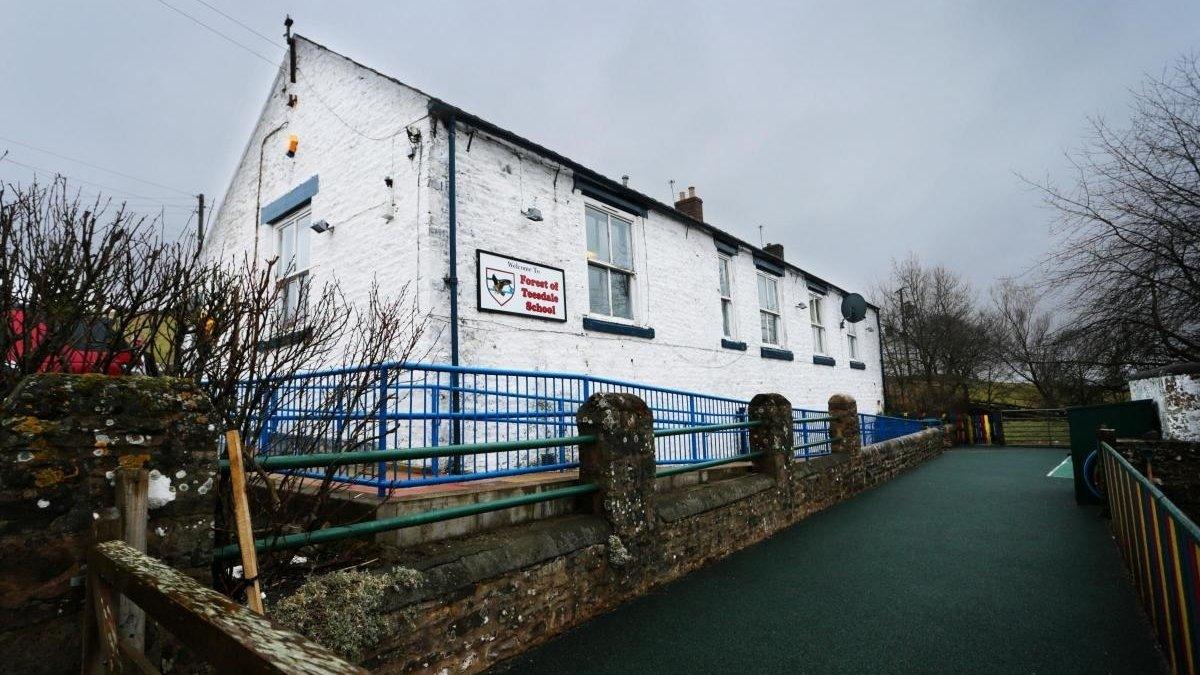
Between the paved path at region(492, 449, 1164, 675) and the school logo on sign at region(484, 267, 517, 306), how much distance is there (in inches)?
161

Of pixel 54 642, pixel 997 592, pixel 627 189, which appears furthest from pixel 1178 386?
pixel 54 642

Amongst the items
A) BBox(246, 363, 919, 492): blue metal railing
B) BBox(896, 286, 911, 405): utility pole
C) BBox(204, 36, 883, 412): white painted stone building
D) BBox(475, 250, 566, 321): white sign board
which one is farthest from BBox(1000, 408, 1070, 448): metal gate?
BBox(475, 250, 566, 321): white sign board

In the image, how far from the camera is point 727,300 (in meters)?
12.3

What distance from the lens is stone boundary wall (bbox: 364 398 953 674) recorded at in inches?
117

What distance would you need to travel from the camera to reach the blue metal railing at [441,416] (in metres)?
3.71

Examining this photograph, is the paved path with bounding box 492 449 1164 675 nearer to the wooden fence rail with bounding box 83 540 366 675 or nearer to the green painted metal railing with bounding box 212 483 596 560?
the green painted metal railing with bounding box 212 483 596 560

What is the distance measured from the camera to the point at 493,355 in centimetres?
698

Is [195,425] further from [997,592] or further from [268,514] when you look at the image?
[997,592]

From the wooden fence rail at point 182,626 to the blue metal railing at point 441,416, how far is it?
1.67 m

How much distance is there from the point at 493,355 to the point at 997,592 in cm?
554

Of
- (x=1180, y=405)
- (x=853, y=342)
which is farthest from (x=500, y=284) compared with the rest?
(x=853, y=342)

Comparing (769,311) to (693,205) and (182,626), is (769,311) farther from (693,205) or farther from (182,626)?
(182,626)

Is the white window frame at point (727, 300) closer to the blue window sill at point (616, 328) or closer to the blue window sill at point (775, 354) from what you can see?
the blue window sill at point (775, 354)


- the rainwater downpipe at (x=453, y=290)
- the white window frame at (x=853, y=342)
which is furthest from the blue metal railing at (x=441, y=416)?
the white window frame at (x=853, y=342)
